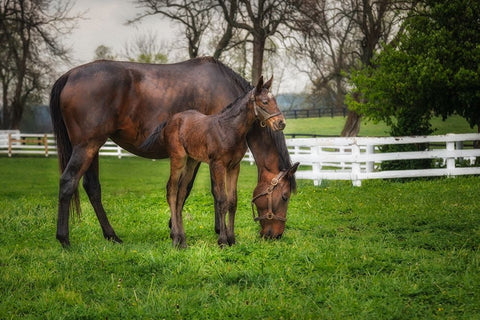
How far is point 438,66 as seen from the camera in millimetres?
15812

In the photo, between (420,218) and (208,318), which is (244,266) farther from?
(420,218)

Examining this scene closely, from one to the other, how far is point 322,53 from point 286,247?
827 inches

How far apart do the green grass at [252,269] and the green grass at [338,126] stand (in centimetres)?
2740

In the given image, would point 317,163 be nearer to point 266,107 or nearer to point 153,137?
point 153,137

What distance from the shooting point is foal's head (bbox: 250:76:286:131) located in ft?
20.5

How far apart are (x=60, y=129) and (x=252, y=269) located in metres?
3.29

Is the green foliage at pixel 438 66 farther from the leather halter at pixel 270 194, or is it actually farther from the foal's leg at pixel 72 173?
the foal's leg at pixel 72 173

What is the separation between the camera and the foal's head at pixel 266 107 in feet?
20.5

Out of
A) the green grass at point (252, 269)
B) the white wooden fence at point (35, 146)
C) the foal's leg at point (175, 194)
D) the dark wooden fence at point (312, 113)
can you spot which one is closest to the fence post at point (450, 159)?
the green grass at point (252, 269)

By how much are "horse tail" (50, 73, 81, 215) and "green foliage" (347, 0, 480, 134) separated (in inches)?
420

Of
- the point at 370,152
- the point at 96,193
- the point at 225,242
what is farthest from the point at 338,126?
the point at 225,242

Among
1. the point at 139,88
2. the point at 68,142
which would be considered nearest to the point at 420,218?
the point at 139,88

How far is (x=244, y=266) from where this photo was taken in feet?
19.1

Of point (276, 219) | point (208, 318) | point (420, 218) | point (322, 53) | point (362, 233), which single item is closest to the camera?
point (208, 318)
